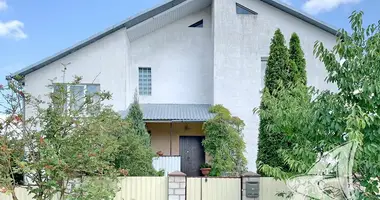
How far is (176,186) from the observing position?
25.9 ft

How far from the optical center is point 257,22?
629 inches

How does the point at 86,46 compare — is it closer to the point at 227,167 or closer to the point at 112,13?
the point at 112,13

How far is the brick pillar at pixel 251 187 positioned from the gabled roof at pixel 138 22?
983 cm

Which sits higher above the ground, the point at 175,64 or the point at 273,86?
the point at 175,64

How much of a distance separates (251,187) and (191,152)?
9048 mm

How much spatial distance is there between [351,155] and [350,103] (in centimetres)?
89

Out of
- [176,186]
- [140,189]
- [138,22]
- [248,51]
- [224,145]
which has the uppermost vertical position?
[138,22]

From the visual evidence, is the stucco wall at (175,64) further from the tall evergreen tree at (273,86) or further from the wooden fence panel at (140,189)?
the wooden fence panel at (140,189)

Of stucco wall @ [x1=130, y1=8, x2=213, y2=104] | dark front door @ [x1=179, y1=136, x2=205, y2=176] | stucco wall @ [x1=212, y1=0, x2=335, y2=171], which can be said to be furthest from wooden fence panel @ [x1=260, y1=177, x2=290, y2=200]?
stucco wall @ [x1=130, y1=8, x2=213, y2=104]

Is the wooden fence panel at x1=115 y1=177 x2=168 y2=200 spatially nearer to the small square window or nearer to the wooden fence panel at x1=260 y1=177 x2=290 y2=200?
the wooden fence panel at x1=260 y1=177 x2=290 y2=200

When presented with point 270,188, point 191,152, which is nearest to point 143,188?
point 270,188

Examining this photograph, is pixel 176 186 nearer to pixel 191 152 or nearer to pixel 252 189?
pixel 252 189

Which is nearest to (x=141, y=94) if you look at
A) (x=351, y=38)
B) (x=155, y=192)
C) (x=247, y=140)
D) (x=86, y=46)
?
(x=86, y=46)

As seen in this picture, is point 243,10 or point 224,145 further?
point 243,10
